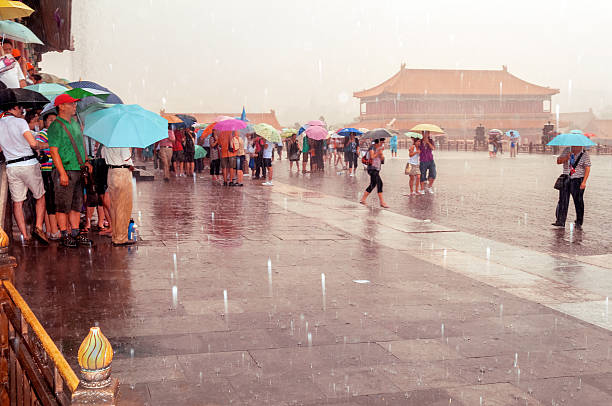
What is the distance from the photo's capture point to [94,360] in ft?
6.24

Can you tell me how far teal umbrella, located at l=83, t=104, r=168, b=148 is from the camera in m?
7.43

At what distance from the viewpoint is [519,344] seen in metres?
4.51

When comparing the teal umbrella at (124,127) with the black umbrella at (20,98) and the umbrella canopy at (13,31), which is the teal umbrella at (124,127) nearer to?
the black umbrella at (20,98)

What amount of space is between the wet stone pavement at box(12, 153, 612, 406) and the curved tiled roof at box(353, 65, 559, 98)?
5903 centimetres

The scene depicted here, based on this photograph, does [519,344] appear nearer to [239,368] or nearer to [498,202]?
[239,368]

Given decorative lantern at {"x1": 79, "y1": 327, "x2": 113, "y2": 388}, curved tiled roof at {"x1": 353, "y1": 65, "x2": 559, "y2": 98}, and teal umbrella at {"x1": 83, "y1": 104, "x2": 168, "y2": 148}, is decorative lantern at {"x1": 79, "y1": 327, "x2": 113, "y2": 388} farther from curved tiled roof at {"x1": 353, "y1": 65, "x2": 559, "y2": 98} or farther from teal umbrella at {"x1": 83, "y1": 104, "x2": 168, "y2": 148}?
curved tiled roof at {"x1": 353, "y1": 65, "x2": 559, "y2": 98}

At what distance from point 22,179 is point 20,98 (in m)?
0.95

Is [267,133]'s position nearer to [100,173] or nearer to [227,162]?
[227,162]

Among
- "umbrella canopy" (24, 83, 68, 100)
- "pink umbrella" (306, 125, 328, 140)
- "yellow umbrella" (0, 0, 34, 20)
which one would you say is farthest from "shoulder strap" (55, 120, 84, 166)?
"pink umbrella" (306, 125, 328, 140)

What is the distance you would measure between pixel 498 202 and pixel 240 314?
34.6 feet

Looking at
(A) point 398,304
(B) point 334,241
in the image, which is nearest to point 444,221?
(B) point 334,241

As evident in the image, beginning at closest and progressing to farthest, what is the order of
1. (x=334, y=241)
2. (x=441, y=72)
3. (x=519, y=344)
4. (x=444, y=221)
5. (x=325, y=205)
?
(x=519, y=344) → (x=334, y=241) → (x=444, y=221) → (x=325, y=205) → (x=441, y=72)

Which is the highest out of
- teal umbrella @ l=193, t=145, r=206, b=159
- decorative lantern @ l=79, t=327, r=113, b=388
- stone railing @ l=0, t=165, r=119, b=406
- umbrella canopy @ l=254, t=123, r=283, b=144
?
umbrella canopy @ l=254, t=123, r=283, b=144

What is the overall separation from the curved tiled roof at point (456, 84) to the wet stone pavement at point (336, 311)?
59.0m
